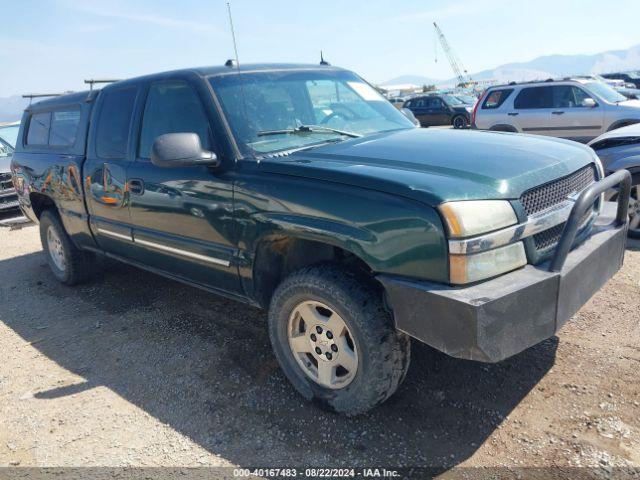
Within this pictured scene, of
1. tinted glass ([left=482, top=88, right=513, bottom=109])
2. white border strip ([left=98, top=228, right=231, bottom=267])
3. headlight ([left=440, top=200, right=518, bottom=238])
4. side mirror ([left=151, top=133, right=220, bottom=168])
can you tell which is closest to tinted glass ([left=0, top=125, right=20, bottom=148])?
white border strip ([left=98, top=228, right=231, bottom=267])

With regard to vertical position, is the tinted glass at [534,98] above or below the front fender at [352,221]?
below

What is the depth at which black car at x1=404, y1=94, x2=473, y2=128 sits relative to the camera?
21.5 meters

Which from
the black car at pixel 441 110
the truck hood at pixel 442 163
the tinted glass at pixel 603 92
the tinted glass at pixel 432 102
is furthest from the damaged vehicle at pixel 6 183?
the tinted glass at pixel 432 102

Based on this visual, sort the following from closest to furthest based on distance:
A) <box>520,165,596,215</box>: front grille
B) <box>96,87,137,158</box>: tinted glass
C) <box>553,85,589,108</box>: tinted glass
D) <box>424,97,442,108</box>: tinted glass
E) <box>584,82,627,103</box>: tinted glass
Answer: <box>520,165,596,215</box>: front grille
<box>96,87,137,158</box>: tinted glass
<box>584,82,627,103</box>: tinted glass
<box>553,85,589,108</box>: tinted glass
<box>424,97,442,108</box>: tinted glass

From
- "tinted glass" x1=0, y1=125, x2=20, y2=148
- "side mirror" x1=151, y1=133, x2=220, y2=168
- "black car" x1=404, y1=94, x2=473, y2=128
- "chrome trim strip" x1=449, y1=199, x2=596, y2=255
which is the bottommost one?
"black car" x1=404, y1=94, x2=473, y2=128

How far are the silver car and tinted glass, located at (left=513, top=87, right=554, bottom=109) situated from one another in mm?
5476

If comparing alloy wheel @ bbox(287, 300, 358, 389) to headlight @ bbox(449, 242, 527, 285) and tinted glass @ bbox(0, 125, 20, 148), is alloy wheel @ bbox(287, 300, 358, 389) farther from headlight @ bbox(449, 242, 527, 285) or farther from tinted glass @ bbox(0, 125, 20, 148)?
tinted glass @ bbox(0, 125, 20, 148)

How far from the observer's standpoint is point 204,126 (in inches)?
130

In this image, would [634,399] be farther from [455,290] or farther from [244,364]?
[244,364]

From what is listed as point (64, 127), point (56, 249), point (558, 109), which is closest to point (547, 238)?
point (64, 127)

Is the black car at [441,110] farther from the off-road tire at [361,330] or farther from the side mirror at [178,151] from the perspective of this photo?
the off-road tire at [361,330]

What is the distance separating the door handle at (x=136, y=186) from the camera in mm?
3693

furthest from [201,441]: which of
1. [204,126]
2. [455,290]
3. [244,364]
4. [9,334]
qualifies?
[9,334]

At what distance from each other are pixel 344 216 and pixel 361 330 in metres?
0.56
